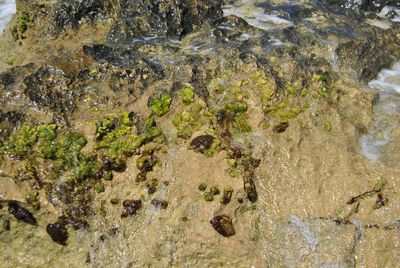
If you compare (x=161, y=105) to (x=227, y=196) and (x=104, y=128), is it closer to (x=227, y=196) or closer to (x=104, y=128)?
(x=104, y=128)

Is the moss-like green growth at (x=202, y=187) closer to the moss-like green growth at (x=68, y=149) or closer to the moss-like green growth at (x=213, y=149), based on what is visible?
the moss-like green growth at (x=213, y=149)

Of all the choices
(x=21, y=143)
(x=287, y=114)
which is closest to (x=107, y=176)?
(x=21, y=143)

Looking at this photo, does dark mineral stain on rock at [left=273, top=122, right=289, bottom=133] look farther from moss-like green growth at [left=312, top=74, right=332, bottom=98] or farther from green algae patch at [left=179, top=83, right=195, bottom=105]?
green algae patch at [left=179, top=83, right=195, bottom=105]

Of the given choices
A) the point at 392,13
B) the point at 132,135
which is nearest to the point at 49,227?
the point at 132,135

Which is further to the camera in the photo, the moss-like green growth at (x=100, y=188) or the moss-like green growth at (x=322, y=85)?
the moss-like green growth at (x=322, y=85)

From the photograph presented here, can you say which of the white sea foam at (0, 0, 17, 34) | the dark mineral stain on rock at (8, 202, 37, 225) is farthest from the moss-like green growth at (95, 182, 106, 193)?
the white sea foam at (0, 0, 17, 34)

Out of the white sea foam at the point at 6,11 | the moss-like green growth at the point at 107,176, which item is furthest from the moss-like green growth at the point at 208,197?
the white sea foam at the point at 6,11
